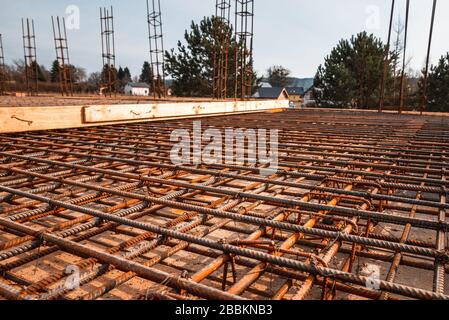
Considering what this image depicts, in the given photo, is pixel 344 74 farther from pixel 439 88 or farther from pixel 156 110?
pixel 156 110

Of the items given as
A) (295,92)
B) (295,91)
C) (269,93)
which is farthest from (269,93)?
(295,91)

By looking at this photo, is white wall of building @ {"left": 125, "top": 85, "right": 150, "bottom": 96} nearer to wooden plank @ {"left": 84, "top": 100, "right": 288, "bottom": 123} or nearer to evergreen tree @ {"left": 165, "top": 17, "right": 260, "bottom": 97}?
evergreen tree @ {"left": 165, "top": 17, "right": 260, "bottom": 97}

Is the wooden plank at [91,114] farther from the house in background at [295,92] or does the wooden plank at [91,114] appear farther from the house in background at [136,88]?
the house in background at [136,88]

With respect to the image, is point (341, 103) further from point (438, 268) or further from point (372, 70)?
point (438, 268)

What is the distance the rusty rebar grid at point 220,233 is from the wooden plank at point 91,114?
2.21ft

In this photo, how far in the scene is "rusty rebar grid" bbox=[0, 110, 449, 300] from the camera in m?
1.93

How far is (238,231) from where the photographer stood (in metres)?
3.27

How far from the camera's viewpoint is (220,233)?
3.54 meters

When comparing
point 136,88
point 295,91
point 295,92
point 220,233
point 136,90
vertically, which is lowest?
point 220,233

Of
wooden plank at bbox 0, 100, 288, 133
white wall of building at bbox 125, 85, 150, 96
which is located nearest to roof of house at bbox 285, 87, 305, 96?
white wall of building at bbox 125, 85, 150, 96

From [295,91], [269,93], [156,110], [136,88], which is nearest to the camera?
[156,110]

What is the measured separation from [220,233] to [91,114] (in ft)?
20.1

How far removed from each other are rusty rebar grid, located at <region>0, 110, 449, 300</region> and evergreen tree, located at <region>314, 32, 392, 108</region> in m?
26.5
